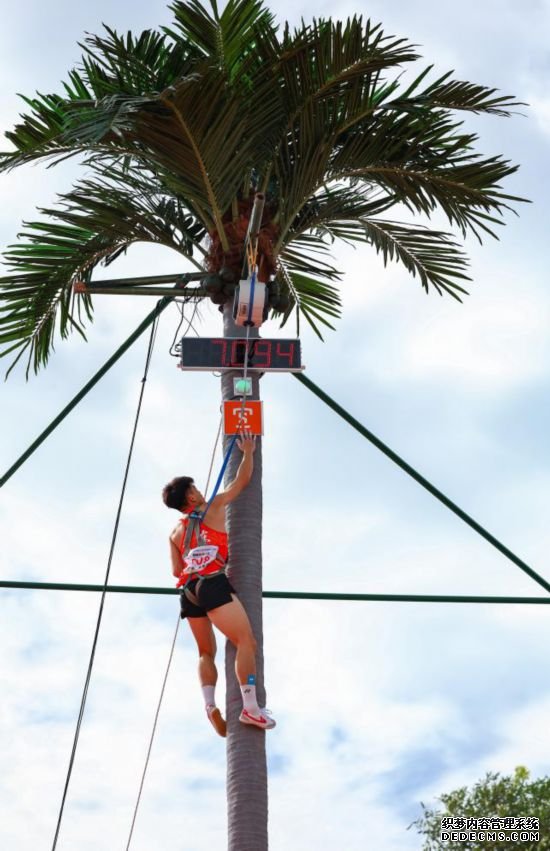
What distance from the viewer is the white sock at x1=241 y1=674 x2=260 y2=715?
8.40 m

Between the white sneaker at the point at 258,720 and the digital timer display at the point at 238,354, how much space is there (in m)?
2.70

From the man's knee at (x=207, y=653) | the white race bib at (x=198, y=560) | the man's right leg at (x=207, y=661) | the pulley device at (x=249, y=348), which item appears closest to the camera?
the white race bib at (x=198, y=560)

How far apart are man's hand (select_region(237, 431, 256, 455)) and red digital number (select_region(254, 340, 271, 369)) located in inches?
24.1

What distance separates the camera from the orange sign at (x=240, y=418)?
928 centimetres

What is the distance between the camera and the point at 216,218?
10.3 m

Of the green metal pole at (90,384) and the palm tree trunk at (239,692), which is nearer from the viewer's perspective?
the palm tree trunk at (239,692)

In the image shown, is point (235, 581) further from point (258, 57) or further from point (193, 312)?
point (258, 57)

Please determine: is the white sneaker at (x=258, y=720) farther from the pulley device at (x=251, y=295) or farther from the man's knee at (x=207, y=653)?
the pulley device at (x=251, y=295)

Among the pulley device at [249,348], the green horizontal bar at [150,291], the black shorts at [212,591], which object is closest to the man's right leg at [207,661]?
the black shorts at [212,591]

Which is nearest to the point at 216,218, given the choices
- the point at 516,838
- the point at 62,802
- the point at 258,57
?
the point at 258,57

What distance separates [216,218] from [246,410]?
193cm

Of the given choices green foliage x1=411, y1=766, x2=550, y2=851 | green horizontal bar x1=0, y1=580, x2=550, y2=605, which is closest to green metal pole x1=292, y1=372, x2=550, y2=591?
green horizontal bar x1=0, y1=580, x2=550, y2=605

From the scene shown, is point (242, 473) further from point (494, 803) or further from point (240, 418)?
point (494, 803)

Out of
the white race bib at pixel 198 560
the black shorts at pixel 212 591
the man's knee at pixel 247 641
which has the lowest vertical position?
the man's knee at pixel 247 641
